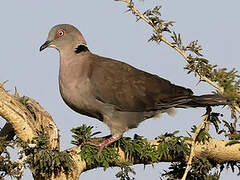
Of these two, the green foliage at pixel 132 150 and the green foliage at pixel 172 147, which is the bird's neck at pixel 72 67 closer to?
the green foliage at pixel 132 150

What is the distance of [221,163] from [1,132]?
2390 millimetres

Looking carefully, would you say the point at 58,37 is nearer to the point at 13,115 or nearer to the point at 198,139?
the point at 13,115

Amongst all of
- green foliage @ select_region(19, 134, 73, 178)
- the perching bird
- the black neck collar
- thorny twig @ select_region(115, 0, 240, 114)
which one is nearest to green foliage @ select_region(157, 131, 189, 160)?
the perching bird

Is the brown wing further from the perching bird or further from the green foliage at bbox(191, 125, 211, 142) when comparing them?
the green foliage at bbox(191, 125, 211, 142)

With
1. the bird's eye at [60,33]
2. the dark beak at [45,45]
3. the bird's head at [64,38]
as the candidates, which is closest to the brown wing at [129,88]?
the bird's head at [64,38]

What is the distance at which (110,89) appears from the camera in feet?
16.1

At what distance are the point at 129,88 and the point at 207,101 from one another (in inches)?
32.9

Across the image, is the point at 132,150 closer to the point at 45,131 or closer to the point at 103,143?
the point at 103,143

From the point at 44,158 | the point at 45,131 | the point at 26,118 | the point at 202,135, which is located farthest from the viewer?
the point at 202,135

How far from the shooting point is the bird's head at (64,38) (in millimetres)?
5145

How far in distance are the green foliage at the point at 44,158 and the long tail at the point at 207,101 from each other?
1.48 meters

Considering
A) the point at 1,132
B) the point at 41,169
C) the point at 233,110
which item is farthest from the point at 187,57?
the point at 1,132

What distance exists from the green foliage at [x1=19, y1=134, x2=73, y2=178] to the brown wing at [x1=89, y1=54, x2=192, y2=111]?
78cm

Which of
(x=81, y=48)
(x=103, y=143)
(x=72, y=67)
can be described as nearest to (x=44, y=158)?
(x=103, y=143)
